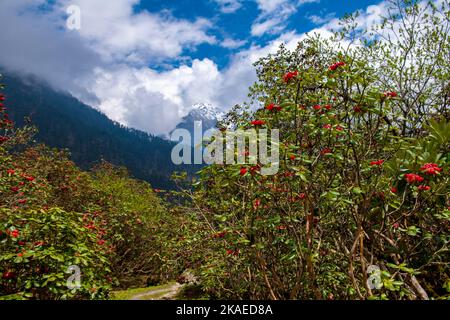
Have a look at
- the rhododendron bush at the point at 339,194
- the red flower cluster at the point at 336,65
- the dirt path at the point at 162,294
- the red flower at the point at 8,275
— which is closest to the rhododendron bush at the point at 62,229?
the red flower at the point at 8,275

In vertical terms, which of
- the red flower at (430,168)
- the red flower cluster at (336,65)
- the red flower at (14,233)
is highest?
the red flower cluster at (336,65)

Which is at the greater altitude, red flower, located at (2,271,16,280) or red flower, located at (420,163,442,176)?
red flower, located at (420,163,442,176)

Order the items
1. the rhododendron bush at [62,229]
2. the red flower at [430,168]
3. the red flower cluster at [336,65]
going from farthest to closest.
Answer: the rhododendron bush at [62,229] → the red flower cluster at [336,65] → the red flower at [430,168]

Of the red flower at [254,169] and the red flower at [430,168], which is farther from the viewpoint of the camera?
the red flower at [254,169]

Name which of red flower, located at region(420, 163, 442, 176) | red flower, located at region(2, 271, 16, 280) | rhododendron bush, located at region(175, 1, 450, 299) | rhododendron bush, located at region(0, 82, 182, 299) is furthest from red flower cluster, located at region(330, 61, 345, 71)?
red flower, located at region(2, 271, 16, 280)

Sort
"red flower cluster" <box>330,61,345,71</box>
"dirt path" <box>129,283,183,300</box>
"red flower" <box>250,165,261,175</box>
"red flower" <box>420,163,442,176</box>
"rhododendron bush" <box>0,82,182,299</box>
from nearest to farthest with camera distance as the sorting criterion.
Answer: "red flower" <box>420,163,442,176</box> → "red flower" <box>250,165,261,175</box> → "red flower cluster" <box>330,61,345,71</box> → "rhododendron bush" <box>0,82,182,299</box> → "dirt path" <box>129,283,183,300</box>

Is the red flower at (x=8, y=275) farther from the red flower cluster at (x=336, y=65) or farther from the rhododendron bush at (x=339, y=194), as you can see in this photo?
the red flower cluster at (x=336, y=65)

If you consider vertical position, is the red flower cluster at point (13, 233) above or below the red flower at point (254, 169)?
below

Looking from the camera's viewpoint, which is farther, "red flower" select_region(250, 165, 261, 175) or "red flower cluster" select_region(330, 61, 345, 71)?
"red flower cluster" select_region(330, 61, 345, 71)

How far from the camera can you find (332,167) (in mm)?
3768

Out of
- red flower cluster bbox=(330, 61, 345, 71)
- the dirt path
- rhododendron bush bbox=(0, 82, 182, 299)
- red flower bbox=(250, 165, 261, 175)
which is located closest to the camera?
red flower bbox=(250, 165, 261, 175)

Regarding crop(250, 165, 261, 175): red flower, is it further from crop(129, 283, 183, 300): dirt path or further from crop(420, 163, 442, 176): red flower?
crop(129, 283, 183, 300): dirt path
